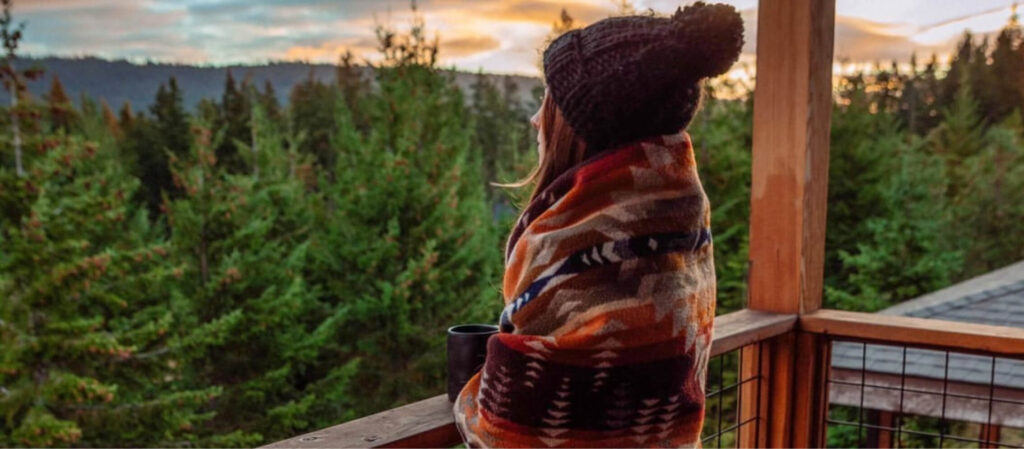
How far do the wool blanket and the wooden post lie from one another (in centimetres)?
116

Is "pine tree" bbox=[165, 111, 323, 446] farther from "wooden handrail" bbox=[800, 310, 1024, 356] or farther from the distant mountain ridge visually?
"wooden handrail" bbox=[800, 310, 1024, 356]

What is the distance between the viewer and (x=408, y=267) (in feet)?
39.9

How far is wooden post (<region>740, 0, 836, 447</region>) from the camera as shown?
2.03m

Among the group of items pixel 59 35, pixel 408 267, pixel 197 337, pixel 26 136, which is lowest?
pixel 197 337

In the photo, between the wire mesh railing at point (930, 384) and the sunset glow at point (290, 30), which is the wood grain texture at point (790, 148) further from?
the sunset glow at point (290, 30)

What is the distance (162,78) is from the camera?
15.9 metres

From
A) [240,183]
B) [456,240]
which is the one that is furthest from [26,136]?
[456,240]

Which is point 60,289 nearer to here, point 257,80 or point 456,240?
point 456,240

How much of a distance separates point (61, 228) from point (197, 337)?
93.1 inches

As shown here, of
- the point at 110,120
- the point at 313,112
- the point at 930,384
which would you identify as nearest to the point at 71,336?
the point at 110,120

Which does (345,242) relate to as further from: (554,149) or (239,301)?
(554,149)

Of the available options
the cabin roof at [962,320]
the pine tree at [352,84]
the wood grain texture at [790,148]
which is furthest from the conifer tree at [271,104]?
the wood grain texture at [790,148]

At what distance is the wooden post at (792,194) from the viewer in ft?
6.66

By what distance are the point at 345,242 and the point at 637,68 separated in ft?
40.1
